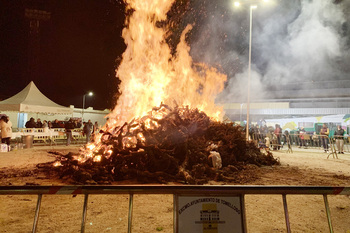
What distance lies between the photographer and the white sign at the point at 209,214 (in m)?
2.36

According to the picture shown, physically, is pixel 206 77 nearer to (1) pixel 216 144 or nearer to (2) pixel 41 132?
(1) pixel 216 144

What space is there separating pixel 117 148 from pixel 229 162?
421 centimetres

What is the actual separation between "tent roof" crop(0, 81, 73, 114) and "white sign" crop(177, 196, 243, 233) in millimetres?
16464

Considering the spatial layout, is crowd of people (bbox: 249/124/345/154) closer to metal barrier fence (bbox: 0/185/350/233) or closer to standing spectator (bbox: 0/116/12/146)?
metal barrier fence (bbox: 0/185/350/233)

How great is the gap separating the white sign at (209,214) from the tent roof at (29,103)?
16.5m

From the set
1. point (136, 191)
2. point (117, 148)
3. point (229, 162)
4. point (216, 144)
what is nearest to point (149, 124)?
point (117, 148)

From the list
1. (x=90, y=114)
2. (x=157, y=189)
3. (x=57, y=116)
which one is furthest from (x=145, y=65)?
(x=90, y=114)

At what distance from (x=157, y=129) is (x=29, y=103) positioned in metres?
12.7

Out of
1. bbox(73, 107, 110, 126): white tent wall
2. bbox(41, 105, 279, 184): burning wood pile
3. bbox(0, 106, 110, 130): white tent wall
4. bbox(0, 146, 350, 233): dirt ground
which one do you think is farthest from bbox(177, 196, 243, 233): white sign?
bbox(73, 107, 110, 126): white tent wall

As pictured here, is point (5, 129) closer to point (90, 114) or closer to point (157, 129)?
point (157, 129)

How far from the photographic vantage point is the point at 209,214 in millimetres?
2395

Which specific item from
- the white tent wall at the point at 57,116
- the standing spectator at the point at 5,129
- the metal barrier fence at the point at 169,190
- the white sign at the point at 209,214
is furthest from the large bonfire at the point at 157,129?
the white tent wall at the point at 57,116

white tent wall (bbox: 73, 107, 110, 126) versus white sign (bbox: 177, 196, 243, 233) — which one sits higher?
white tent wall (bbox: 73, 107, 110, 126)

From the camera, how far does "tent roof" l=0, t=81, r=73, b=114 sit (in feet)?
50.4
